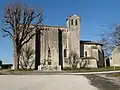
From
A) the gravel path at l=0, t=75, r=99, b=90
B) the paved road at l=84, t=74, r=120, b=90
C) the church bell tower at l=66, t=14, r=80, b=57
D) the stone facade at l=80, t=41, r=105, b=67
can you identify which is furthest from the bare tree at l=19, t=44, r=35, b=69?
the paved road at l=84, t=74, r=120, b=90

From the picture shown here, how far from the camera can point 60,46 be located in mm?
64750

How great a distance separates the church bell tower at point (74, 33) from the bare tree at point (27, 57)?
11.4m

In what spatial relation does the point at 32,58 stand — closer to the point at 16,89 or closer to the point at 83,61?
the point at 83,61

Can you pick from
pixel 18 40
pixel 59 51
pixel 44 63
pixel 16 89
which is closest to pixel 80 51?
pixel 59 51

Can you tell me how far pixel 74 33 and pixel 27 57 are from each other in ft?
51.1

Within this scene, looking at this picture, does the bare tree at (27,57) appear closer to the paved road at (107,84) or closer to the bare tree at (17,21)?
the bare tree at (17,21)

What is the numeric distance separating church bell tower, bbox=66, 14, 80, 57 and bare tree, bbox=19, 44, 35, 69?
37.4 ft

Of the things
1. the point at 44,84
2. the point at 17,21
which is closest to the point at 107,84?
the point at 44,84

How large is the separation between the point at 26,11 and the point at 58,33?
1645cm

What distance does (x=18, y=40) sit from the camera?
50.7m

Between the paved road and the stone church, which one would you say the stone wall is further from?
the paved road

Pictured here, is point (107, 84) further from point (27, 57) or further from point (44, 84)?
point (27, 57)

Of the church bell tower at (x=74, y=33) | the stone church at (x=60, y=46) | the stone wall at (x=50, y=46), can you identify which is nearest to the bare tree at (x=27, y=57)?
the stone church at (x=60, y=46)

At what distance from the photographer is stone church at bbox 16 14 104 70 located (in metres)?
61.9
